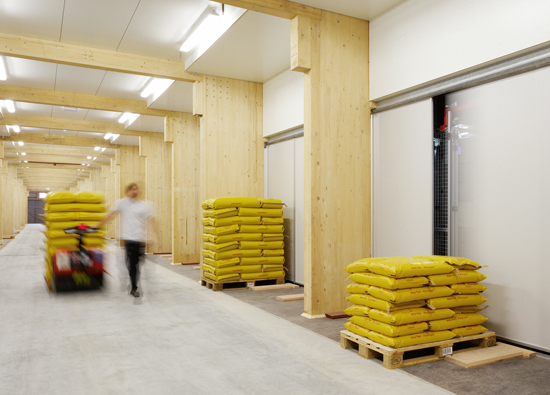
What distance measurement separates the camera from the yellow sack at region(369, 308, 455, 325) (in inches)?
154

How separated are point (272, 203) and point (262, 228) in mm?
516

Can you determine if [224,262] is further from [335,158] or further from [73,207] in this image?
[335,158]

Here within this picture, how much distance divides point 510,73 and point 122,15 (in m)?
5.40

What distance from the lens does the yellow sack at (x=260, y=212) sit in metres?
7.93

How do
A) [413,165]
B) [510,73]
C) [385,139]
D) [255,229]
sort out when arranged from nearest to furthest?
[510,73] → [413,165] → [385,139] → [255,229]

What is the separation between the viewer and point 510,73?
14.6 feet

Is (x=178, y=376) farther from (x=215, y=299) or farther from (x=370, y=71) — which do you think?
(x=370, y=71)

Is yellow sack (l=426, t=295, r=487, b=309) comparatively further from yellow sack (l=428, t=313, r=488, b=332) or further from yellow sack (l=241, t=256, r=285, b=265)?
yellow sack (l=241, t=256, r=285, b=265)

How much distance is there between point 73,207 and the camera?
792 centimetres

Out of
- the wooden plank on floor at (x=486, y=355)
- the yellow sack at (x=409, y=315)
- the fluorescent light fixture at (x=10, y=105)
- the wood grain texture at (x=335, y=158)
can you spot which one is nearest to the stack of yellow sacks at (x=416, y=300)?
the yellow sack at (x=409, y=315)

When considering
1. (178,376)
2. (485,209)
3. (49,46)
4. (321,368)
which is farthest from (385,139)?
(49,46)

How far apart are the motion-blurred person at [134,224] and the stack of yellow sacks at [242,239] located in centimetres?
141

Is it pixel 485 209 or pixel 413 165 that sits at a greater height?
pixel 413 165

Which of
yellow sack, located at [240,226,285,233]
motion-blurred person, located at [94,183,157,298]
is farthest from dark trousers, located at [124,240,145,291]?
yellow sack, located at [240,226,285,233]
